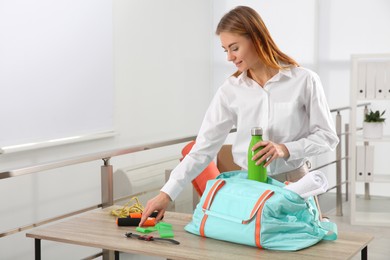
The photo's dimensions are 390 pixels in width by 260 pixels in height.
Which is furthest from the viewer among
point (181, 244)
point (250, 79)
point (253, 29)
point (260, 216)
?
point (250, 79)

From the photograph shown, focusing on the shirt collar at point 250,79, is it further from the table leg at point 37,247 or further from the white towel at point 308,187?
the table leg at point 37,247

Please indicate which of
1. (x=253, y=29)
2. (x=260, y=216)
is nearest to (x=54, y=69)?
(x=253, y=29)

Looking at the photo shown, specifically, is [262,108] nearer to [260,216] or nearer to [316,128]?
[316,128]

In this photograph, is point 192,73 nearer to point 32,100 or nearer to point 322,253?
point 32,100

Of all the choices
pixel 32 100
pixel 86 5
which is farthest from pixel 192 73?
pixel 32 100

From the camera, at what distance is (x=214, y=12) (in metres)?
7.24

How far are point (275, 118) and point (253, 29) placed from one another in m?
0.30

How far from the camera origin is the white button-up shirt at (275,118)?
2324 mm

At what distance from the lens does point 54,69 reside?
16.0 feet

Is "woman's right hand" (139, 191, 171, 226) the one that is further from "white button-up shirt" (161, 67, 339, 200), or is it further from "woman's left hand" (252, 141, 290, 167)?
"woman's left hand" (252, 141, 290, 167)

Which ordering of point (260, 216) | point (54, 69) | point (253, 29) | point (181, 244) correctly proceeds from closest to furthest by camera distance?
point (260, 216) → point (181, 244) → point (253, 29) → point (54, 69)

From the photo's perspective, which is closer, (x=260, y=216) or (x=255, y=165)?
(x=260, y=216)

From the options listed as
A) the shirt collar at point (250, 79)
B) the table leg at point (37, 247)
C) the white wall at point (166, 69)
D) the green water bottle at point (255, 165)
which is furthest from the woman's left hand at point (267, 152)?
the white wall at point (166, 69)

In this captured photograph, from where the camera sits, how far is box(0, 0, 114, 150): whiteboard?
4.53 metres
